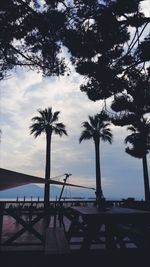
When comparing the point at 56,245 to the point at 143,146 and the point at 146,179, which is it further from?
the point at 146,179

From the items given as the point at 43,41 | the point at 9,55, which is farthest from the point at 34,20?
the point at 9,55

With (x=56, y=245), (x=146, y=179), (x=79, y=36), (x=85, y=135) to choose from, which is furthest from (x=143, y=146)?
(x=56, y=245)

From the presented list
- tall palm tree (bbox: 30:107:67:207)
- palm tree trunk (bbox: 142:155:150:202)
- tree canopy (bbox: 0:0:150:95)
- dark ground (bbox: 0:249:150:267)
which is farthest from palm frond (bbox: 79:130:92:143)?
dark ground (bbox: 0:249:150:267)

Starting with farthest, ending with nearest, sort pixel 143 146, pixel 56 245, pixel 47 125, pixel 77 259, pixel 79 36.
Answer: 1. pixel 47 125
2. pixel 143 146
3. pixel 79 36
4. pixel 56 245
5. pixel 77 259

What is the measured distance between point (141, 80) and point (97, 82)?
1636mm

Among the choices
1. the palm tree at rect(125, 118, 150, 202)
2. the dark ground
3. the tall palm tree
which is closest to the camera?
the dark ground

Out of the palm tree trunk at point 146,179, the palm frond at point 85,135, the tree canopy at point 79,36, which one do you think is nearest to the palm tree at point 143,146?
the palm tree trunk at point 146,179

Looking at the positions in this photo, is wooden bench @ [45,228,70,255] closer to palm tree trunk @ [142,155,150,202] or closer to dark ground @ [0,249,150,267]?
dark ground @ [0,249,150,267]

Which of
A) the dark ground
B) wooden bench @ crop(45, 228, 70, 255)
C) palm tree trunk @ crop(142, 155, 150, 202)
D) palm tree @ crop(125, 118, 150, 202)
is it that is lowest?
the dark ground

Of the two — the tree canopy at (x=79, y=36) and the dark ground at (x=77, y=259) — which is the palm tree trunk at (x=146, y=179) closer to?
the tree canopy at (x=79, y=36)

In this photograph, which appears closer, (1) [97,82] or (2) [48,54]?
(2) [48,54]

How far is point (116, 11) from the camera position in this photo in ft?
27.1

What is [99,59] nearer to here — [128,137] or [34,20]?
[34,20]

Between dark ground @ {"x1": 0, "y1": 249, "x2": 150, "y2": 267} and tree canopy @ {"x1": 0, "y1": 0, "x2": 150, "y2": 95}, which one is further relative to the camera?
tree canopy @ {"x1": 0, "y1": 0, "x2": 150, "y2": 95}
